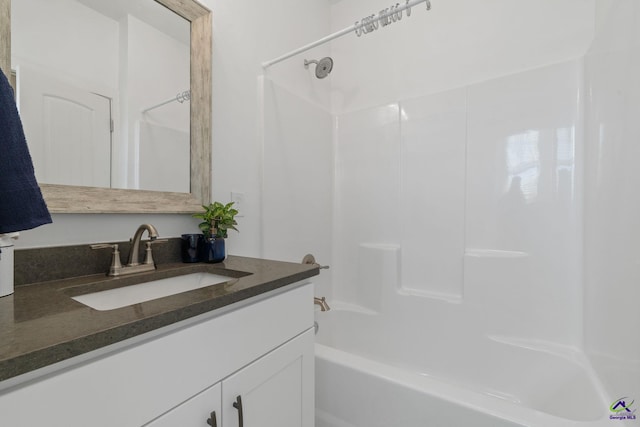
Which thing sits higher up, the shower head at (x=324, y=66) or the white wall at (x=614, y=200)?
the shower head at (x=324, y=66)

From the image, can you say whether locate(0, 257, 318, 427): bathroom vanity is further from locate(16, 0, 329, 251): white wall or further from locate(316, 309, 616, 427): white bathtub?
locate(16, 0, 329, 251): white wall

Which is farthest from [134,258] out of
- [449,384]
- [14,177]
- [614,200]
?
[614,200]

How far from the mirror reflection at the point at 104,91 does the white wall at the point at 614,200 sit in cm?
156

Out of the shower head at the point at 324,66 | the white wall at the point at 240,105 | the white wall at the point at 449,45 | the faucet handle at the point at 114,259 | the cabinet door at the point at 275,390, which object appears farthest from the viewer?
the shower head at the point at 324,66

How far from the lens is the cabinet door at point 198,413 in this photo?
1.78ft

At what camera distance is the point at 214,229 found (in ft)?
3.70

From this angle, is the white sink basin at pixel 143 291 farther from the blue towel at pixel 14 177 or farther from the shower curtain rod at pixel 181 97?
the shower curtain rod at pixel 181 97

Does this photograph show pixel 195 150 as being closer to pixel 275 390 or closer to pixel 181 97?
pixel 181 97

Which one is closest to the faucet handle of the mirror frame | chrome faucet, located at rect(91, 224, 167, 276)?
chrome faucet, located at rect(91, 224, 167, 276)

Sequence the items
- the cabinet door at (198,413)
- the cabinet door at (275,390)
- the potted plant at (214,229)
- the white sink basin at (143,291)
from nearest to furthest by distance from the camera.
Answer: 1. the cabinet door at (198,413)
2. the cabinet door at (275,390)
3. the white sink basin at (143,291)
4. the potted plant at (214,229)

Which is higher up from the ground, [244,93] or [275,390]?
[244,93]

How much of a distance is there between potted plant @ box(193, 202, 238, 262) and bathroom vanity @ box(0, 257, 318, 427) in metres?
0.18

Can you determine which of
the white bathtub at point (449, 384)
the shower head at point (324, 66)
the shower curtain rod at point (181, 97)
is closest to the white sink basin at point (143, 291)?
the white bathtub at point (449, 384)

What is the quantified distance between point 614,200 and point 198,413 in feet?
4.78
